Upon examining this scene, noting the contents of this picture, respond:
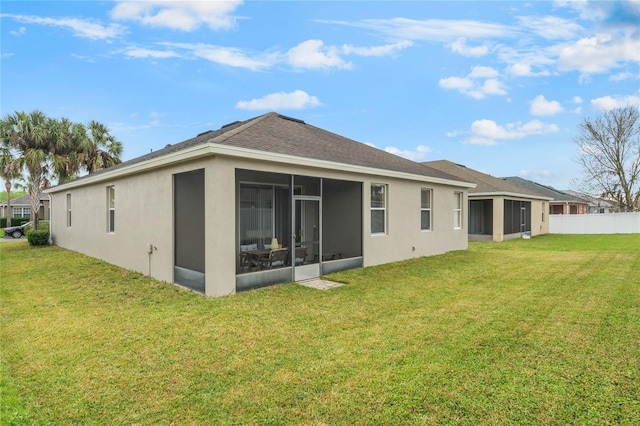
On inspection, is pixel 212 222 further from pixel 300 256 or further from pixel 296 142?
pixel 296 142

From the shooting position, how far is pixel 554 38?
1290 centimetres

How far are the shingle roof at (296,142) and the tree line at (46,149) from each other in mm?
14871

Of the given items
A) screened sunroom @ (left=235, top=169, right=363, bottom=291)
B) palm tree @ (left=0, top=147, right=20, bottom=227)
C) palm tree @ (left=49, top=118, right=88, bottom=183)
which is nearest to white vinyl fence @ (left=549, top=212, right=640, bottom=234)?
screened sunroom @ (left=235, top=169, right=363, bottom=291)

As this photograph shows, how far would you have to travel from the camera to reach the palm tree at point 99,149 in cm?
2267

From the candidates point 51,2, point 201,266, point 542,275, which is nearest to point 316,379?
point 201,266

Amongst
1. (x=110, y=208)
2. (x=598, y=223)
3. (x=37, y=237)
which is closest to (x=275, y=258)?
(x=110, y=208)

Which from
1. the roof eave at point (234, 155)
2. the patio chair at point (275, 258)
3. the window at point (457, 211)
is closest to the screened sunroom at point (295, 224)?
the patio chair at point (275, 258)

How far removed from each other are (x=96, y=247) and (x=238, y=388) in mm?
11105

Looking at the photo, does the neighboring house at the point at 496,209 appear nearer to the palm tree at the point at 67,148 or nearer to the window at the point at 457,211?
the window at the point at 457,211

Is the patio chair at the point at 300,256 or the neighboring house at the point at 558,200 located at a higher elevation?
the neighboring house at the point at 558,200

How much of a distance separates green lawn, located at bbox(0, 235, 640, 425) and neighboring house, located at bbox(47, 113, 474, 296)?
96 centimetres

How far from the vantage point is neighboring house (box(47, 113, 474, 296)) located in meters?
6.72

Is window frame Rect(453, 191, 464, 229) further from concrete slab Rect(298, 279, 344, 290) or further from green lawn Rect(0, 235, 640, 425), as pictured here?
concrete slab Rect(298, 279, 344, 290)

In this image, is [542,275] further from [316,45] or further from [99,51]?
[99,51]
